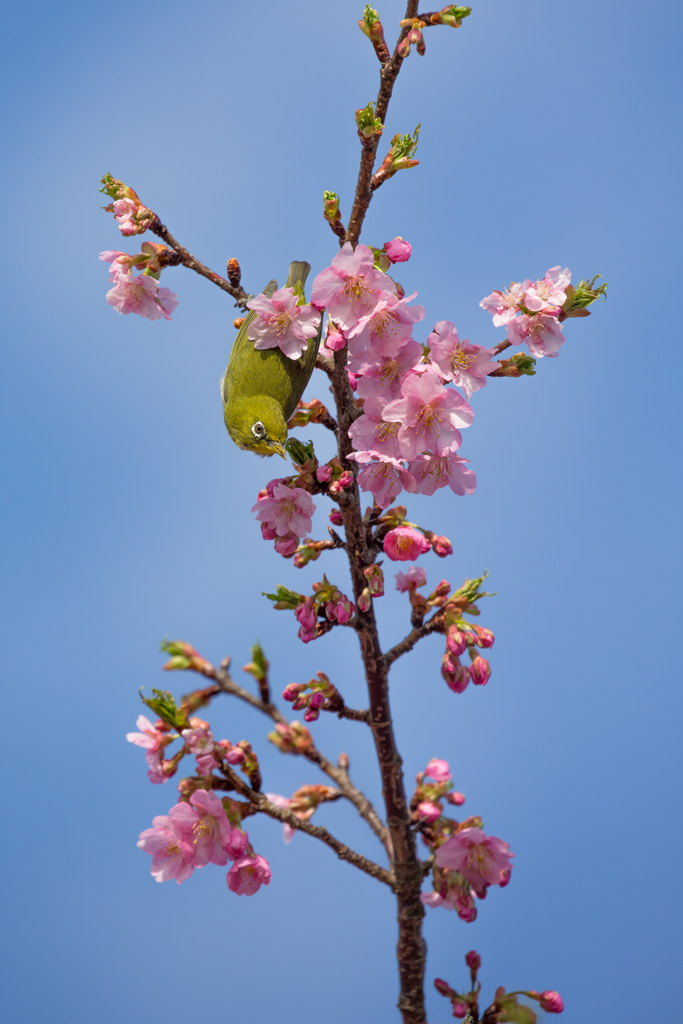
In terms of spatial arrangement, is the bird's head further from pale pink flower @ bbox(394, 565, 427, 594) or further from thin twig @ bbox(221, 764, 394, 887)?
thin twig @ bbox(221, 764, 394, 887)

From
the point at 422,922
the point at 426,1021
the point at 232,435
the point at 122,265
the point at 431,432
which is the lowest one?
the point at 426,1021

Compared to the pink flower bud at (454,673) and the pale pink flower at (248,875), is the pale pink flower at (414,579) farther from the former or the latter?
the pale pink flower at (248,875)

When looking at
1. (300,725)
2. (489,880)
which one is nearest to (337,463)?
(300,725)

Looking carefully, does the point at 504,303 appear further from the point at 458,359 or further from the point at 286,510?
the point at 286,510

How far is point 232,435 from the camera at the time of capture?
11.0 ft

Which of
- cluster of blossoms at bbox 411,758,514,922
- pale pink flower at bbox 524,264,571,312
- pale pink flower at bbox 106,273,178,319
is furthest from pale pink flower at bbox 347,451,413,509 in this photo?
cluster of blossoms at bbox 411,758,514,922

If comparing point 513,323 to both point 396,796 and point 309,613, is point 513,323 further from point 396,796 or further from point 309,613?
point 396,796

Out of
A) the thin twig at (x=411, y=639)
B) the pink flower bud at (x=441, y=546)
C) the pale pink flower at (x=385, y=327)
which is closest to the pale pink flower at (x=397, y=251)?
the pale pink flower at (x=385, y=327)

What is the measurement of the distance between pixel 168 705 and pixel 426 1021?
1.96 m

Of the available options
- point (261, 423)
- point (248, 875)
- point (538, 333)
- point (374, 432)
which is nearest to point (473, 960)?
point (248, 875)

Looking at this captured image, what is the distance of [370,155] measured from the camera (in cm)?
251

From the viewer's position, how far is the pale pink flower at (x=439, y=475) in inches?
105

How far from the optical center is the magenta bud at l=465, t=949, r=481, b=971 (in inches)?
124

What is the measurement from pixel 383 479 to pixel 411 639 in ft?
2.93
